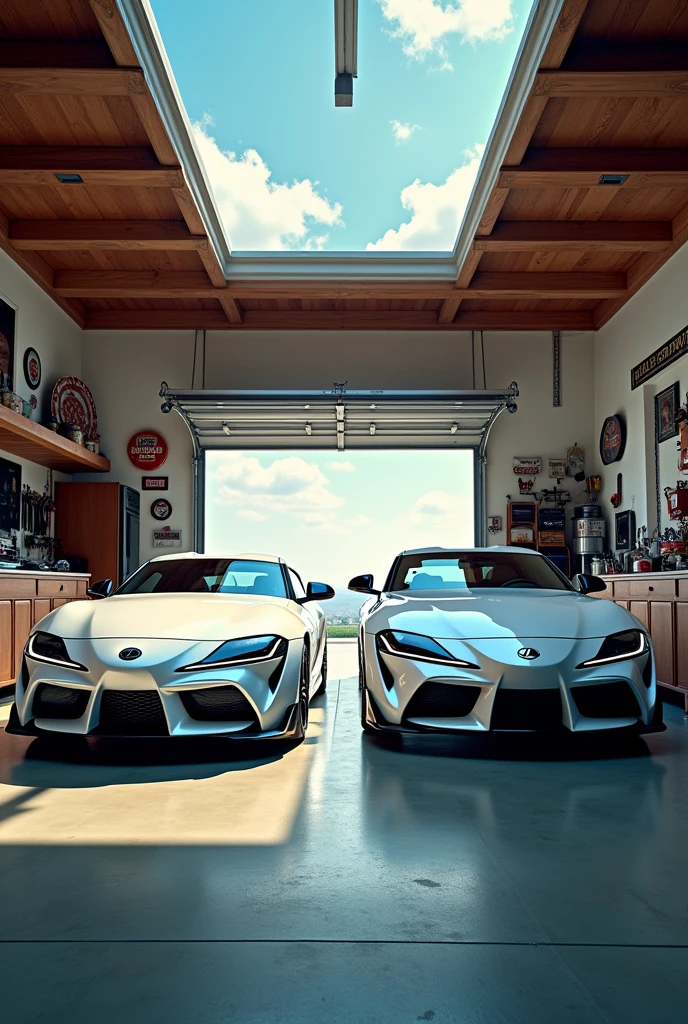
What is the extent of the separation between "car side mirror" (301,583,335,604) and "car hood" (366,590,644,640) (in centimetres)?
61

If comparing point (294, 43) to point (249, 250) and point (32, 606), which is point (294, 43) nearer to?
point (249, 250)

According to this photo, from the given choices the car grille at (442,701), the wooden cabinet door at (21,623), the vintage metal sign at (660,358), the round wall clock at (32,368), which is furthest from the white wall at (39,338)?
the vintage metal sign at (660,358)


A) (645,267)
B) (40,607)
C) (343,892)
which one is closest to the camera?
(343,892)

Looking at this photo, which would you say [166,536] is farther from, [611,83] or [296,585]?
[611,83]

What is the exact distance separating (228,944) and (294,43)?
6.84 meters

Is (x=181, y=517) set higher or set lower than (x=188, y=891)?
higher

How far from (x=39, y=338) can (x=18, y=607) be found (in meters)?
4.48

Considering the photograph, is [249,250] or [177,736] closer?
[177,736]

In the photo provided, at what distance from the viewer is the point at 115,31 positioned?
5629 mm

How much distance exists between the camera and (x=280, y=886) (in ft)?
7.23

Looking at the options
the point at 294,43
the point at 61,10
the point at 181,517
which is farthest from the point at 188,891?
the point at 181,517

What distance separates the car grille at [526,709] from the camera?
373 centimetres

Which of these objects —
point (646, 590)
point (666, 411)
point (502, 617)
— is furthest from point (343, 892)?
point (666, 411)

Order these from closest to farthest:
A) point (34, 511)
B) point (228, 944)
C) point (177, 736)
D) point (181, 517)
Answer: point (228, 944) < point (177, 736) < point (34, 511) < point (181, 517)
